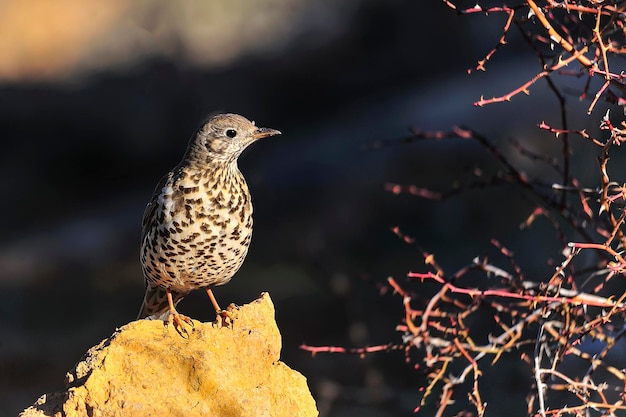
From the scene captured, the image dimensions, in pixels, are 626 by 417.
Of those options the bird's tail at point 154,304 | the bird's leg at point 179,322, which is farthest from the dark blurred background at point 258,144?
the bird's leg at point 179,322

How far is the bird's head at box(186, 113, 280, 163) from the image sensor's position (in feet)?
14.6

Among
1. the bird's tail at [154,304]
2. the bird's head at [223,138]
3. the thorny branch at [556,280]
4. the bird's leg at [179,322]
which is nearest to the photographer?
the thorny branch at [556,280]

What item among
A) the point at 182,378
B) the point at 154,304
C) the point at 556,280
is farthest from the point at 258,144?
the point at 182,378

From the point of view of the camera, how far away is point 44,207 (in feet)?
36.3

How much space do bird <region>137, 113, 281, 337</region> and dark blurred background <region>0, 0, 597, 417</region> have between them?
15.9 ft

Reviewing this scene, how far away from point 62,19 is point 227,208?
728 centimetres

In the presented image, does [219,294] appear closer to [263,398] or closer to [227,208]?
[227,208]

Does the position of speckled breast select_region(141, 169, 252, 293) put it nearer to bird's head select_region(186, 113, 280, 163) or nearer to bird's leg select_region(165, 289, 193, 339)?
bird's head select_region(186, 113, 280, 163)

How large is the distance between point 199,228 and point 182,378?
0.82 metres

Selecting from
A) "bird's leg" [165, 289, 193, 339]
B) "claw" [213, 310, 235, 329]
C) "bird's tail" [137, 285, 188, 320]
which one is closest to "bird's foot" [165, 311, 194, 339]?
"bird's leg" [165, 289, 193, 339]

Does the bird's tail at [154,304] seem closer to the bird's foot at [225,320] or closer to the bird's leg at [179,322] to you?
the bird's leg at [179,322]

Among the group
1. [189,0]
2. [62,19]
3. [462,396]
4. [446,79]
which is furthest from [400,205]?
[62,19]

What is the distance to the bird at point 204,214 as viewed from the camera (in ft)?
14.3

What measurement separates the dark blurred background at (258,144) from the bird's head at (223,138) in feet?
16.2
